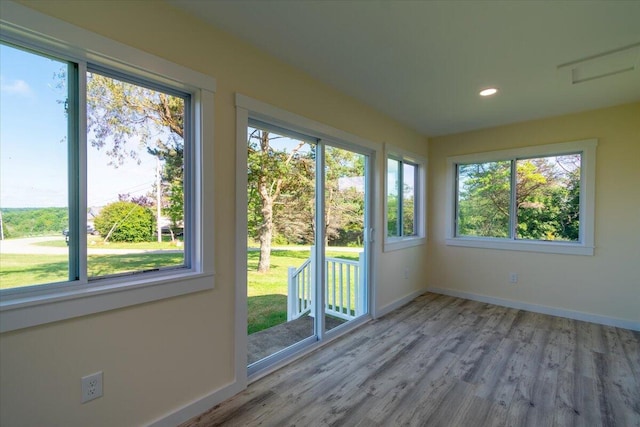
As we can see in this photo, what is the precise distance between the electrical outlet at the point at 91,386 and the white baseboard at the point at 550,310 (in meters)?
4.25

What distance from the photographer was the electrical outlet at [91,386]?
1.38 meters

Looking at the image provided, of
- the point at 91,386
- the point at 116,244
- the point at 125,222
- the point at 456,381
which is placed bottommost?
the point at 456,381

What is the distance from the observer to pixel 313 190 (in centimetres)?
275

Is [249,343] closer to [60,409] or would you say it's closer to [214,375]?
[214,375]

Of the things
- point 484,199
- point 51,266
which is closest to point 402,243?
Answer: point 484,199

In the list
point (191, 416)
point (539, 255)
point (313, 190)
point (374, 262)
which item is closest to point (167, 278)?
point (191, 416)

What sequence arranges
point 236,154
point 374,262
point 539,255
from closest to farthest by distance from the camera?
point 236,154, point 374,262, point 539,255

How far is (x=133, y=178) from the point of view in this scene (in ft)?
5.41

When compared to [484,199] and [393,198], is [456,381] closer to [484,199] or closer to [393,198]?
[393,198]

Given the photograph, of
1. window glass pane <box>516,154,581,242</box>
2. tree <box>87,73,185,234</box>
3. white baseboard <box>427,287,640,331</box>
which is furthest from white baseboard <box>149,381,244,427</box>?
window glass pane <box>516,154,581,242</box>

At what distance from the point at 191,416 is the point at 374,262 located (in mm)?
2285

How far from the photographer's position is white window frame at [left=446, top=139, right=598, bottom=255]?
10.8 ft

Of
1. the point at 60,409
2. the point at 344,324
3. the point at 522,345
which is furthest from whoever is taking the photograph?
the point at 344,324

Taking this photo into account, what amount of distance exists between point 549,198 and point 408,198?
1.72 metres
